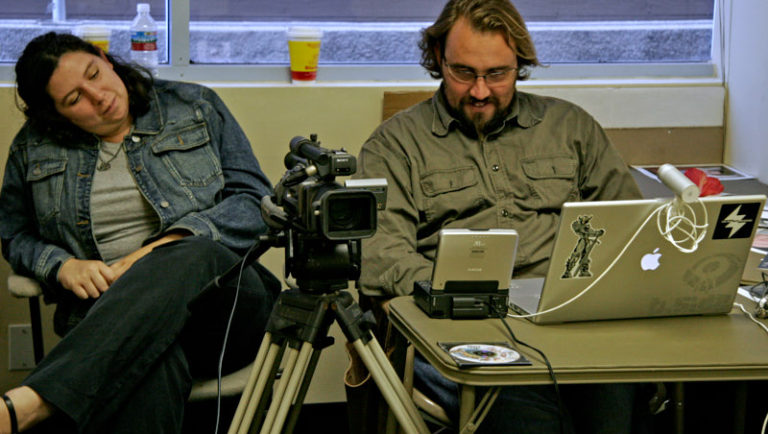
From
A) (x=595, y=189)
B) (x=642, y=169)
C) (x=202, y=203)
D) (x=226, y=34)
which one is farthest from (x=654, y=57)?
(x=202, y=203)

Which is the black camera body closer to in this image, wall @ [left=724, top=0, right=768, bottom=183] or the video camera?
the video camera

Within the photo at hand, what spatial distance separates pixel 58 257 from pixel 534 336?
125cm

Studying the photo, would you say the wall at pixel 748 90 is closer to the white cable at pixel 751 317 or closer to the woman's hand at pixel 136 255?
the white cable at pixel 751 317

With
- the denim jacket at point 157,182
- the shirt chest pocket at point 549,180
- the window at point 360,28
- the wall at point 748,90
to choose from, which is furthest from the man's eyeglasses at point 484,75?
the wall at point 748,90

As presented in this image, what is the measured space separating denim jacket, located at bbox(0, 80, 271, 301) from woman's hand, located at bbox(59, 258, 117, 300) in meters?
0.09

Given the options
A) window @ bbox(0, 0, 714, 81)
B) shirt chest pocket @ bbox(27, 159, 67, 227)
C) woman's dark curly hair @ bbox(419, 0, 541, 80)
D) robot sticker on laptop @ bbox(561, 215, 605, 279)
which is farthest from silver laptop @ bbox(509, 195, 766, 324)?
window @ bbox(0, 0, 714, 81)

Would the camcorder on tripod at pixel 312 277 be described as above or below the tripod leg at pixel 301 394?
above

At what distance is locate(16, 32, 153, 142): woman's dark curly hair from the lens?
2342 mm

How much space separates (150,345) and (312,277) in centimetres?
52

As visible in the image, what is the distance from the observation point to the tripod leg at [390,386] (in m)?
1.62

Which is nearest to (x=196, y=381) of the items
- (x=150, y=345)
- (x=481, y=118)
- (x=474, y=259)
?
(x=150, y=345)

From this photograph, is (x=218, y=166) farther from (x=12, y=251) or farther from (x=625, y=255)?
(x=625, y=255)

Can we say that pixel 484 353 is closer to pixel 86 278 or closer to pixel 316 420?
pixel 86 278

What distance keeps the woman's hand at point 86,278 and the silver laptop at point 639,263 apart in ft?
3.47
